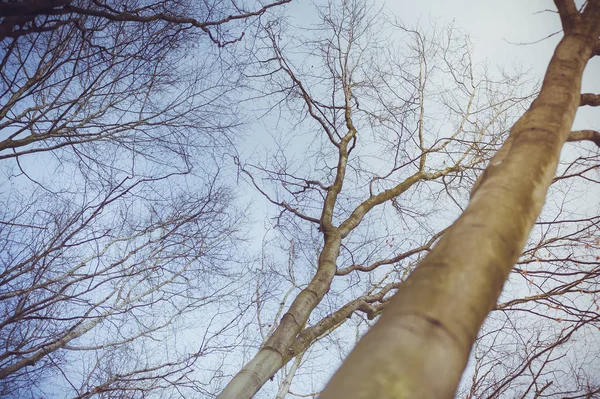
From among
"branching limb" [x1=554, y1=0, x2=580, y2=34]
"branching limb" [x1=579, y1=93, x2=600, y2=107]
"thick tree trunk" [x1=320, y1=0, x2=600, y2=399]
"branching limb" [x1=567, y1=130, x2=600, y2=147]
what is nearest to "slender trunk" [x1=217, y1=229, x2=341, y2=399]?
"thick tree trunk" [x1=320, y1=0, x2=600, y2=399]

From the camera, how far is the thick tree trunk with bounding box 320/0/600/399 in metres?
0.63

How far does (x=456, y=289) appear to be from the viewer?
2.52ft

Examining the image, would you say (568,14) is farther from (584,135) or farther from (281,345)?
(281,345)

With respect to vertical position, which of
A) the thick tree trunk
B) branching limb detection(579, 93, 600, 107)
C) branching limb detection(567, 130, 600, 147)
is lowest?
the thick tree trunk

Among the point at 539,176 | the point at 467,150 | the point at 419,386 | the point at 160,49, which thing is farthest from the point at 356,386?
the point at 467,150

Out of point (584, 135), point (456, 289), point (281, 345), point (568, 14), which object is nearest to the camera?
point (456, 289)

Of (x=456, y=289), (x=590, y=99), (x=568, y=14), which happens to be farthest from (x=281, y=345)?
(x=568, y=14)

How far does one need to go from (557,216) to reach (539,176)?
3.13 meters

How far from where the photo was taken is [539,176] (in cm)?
112

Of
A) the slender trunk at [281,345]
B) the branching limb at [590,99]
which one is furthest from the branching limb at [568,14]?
the slender trunk at [281,345]

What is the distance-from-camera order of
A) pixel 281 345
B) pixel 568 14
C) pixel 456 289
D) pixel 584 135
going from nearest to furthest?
1. pixel 456 289
2. pixel 584 135
3. pixel 568 14
4. pixel 281 345

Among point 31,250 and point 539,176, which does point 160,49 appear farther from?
point 539,176

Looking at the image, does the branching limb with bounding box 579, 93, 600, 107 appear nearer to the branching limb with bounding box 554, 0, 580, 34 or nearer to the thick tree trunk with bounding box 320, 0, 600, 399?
the branching limb with bounding box 554, 0, 580, 34

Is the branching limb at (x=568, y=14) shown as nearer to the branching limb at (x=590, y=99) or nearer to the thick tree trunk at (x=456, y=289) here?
the branching limb at (x=590, y=99)
